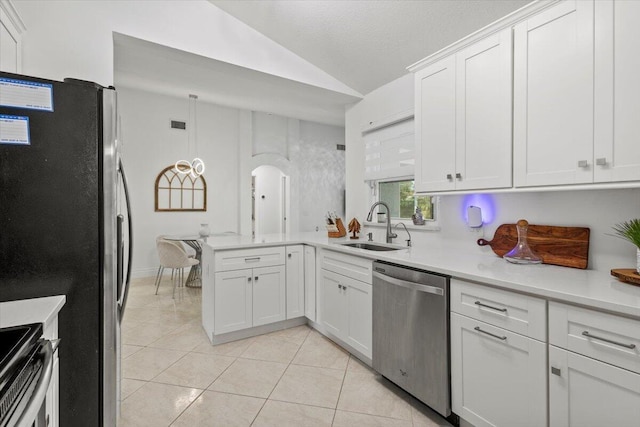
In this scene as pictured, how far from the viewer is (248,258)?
2.94m

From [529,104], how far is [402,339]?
1593 mm

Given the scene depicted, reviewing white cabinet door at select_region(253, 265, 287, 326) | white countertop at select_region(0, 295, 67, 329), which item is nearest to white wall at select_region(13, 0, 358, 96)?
white countertop at select_region(0, 295, 67, 329)

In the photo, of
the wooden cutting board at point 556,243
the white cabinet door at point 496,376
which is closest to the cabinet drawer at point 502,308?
the white cabinet door at point 496,376

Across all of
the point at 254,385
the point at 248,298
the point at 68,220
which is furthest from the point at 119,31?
the point at 254,385

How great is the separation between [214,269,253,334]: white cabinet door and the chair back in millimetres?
1871

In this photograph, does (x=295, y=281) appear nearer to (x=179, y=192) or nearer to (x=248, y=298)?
(x=248, y=298)

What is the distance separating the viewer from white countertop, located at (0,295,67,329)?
3.37ft

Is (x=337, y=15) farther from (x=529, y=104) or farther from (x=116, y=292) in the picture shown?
(x=116, y=292)

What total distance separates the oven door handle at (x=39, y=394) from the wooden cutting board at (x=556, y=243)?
7.86 feet

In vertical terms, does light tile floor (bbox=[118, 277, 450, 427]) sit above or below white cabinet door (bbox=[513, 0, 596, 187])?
below

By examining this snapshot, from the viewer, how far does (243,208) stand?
6.25 meters

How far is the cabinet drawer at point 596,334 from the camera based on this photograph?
1.14 m

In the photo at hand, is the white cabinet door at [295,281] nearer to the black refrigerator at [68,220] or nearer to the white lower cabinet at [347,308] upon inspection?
the white lower cabinet at [347,308]

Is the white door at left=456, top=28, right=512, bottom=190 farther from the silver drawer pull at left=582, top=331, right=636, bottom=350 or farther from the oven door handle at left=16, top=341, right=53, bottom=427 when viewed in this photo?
the oven door handle at left=16, top=341, right=53, bottom=427
